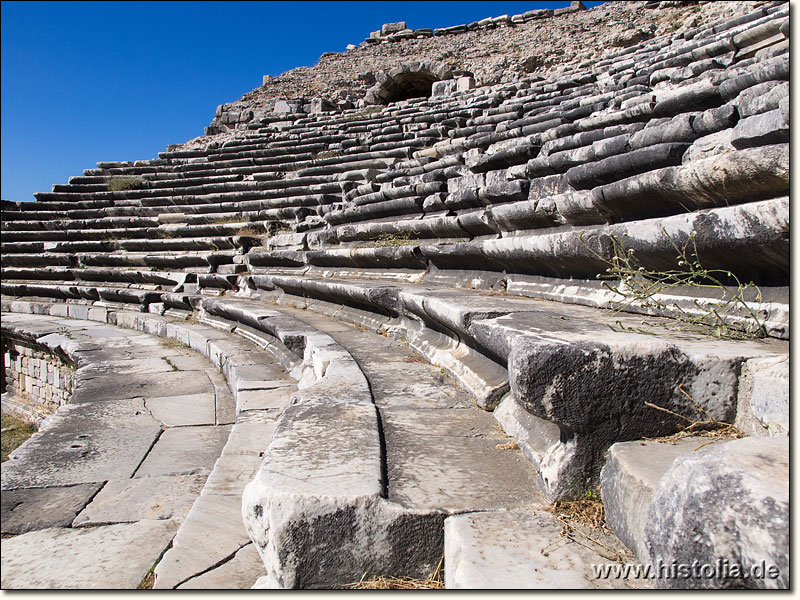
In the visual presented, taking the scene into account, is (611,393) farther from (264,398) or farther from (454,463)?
(264,398)

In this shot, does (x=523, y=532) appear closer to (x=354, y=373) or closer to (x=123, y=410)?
(x=354, y=373)

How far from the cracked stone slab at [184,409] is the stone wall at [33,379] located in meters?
2.97

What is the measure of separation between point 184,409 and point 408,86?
16.4m

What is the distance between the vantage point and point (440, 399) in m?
2.66

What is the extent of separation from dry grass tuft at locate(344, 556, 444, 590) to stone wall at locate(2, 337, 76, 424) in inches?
243

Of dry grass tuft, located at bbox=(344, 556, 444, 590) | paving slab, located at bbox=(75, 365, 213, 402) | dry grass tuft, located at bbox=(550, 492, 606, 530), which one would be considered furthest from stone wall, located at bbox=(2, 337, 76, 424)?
dry grass tuft, located at bbox=(550, 492, 606, 530)

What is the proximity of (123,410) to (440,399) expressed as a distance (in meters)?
2.59

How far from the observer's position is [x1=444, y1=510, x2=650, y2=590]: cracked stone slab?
126 cm

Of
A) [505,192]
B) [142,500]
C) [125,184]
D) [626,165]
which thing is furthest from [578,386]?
[125,184]

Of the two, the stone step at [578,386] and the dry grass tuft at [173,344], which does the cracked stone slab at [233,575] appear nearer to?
the stone step at [578,386]

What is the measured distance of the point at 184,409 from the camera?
405cm

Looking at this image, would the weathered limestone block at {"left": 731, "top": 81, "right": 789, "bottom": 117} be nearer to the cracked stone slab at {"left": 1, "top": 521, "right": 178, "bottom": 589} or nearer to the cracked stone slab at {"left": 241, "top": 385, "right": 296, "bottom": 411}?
the cracked stone slab at {"left": 241, "top": 385, "right": 296, "bottom": 411}

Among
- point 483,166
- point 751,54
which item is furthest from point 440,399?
point 751,54

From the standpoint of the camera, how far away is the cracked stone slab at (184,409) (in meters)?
3.80
